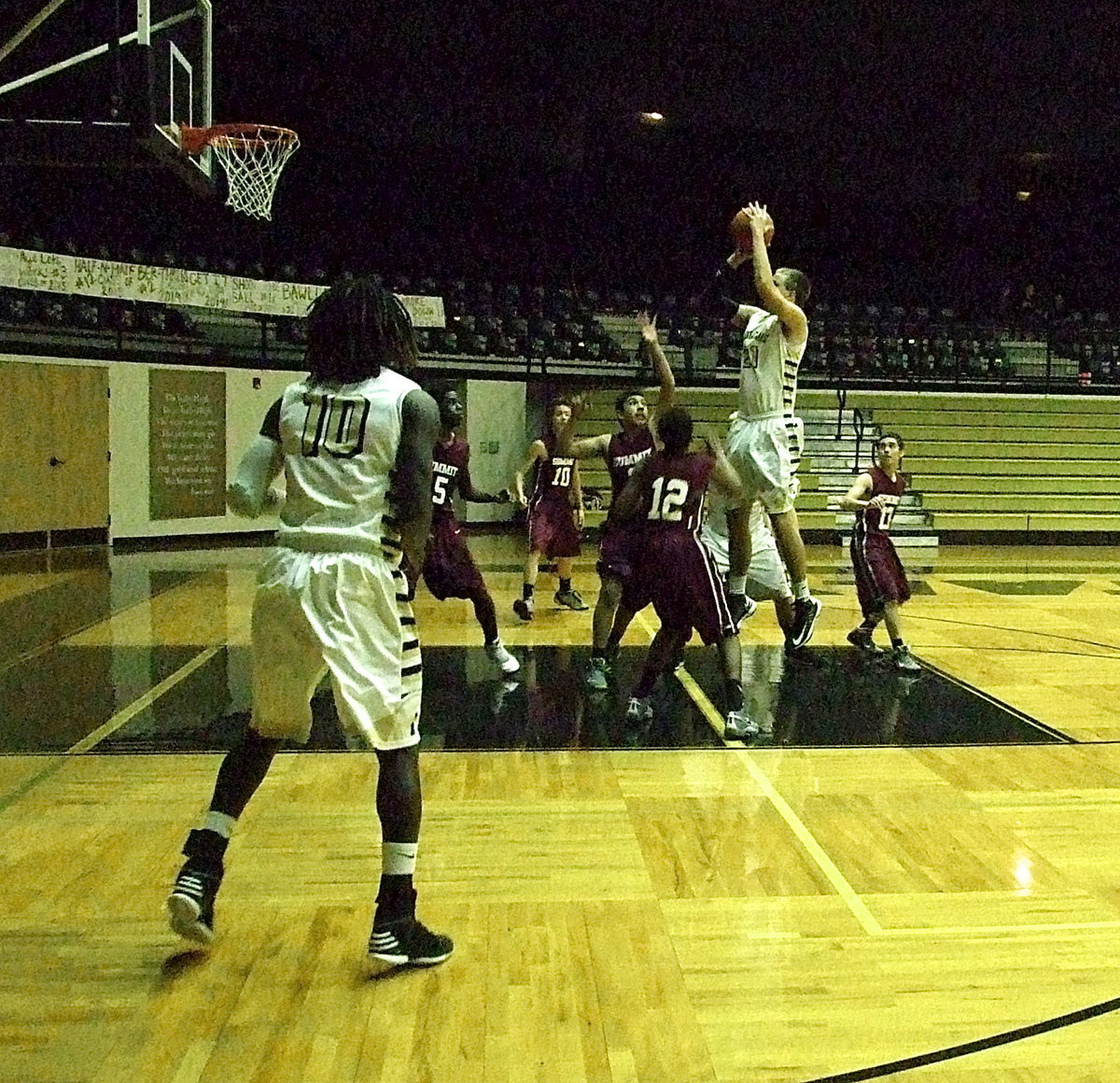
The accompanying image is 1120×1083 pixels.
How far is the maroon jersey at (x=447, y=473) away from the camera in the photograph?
22.8ft

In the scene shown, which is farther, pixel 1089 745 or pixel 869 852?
pixel 1089 745

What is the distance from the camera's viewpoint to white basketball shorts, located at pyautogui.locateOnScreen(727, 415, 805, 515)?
22.2 feet

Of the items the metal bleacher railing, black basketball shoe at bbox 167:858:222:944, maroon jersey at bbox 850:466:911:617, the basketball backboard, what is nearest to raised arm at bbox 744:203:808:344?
maroon jersey at bbox 850:466:911:617

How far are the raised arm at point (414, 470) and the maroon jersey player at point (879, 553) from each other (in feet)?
14.8

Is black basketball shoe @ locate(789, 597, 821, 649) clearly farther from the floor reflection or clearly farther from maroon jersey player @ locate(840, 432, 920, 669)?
maroon jersey player @ locate(840, 432, 920, 669)

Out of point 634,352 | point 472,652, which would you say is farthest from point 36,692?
point 634,352

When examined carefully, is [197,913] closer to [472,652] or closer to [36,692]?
[36,692]

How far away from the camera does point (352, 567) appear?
3074mm

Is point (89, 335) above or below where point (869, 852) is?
above

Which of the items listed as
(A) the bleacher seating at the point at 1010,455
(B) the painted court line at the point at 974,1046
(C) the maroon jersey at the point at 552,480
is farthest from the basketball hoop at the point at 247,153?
(A) the bleacher seating at the point at 1010,455

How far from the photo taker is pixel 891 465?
742 cm

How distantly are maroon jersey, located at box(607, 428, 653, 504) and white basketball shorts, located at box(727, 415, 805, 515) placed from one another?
48.8 inches

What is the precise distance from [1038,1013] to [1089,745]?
9.38 ft

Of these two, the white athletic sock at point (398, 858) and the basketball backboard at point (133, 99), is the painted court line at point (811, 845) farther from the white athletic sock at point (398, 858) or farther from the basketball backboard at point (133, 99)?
the basketball backboard at point (133, 99)
